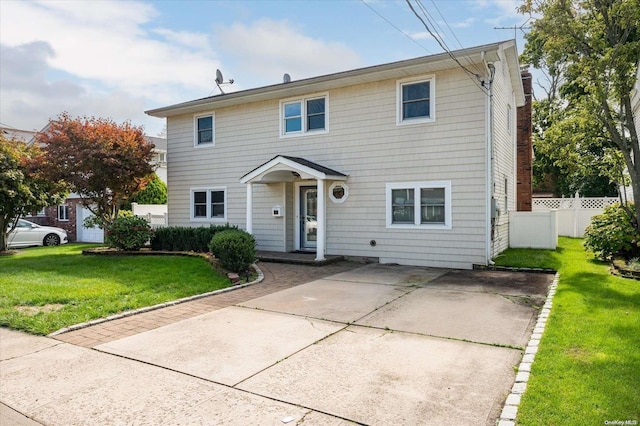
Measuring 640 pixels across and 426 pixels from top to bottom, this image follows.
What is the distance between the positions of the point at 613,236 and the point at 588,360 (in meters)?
7.32

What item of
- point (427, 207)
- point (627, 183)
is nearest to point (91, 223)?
point (427, 207)

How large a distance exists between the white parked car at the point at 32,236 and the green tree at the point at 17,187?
96.4 inches

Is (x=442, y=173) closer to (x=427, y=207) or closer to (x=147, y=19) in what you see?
(x=427, y=207)

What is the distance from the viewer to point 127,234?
41.4 feet

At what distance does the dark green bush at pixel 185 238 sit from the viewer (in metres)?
12.4

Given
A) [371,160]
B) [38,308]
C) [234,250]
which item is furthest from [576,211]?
[38,308]

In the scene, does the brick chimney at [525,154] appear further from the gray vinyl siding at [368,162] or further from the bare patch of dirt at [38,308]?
the bare patch of dirt at [38,308]

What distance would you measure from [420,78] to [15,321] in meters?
10.4

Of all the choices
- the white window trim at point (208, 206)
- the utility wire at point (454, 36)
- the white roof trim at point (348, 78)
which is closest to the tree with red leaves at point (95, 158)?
the white window trim at point (208, 206)

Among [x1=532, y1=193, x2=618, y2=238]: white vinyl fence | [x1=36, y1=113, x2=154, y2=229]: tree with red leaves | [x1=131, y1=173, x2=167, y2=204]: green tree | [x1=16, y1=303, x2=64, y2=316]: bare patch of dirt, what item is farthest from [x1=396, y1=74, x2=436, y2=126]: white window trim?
[x1=131, y1=173, x2=167, y2=204]: green tree

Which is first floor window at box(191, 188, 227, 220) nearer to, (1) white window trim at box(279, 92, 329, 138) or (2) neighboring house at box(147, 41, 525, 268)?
(2) neighboring house at box(147, 41, 525, 268)

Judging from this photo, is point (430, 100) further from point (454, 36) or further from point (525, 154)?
point (525, 154)

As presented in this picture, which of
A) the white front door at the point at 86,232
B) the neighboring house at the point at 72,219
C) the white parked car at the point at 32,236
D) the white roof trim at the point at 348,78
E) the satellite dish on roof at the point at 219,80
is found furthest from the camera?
the neighboring house at the point at 72,219

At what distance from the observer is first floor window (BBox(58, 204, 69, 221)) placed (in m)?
22.3
